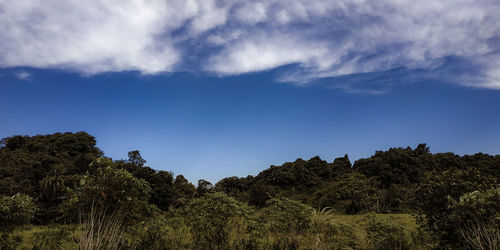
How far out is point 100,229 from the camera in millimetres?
8469

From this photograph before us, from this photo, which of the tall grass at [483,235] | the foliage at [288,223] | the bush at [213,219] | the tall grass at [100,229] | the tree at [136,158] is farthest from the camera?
the tree at [136,158]

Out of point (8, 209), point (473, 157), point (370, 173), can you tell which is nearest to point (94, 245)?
point (8, 209)

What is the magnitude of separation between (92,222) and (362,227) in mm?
9224

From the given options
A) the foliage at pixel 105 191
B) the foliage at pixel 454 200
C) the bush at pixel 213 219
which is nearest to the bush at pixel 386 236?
the foliage at pixel 454 200

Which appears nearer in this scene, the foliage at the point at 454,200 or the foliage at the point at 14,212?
the foliage at the point at 454,200

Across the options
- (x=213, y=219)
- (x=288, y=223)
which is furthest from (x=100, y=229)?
(x=288, y=223)

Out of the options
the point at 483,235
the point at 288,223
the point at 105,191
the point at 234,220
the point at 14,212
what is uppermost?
the point at 105,191

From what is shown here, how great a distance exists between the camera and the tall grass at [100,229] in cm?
805

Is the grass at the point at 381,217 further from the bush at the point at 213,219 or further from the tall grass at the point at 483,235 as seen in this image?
the bush at the point at 213,219

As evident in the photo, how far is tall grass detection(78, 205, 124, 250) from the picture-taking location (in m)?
8.05

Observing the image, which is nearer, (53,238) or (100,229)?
(100,229)

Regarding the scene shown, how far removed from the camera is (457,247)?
838 cm

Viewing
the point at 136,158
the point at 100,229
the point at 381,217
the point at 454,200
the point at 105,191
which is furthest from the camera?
the point at 136,158

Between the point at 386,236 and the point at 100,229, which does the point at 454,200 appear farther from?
the point at 100,229
